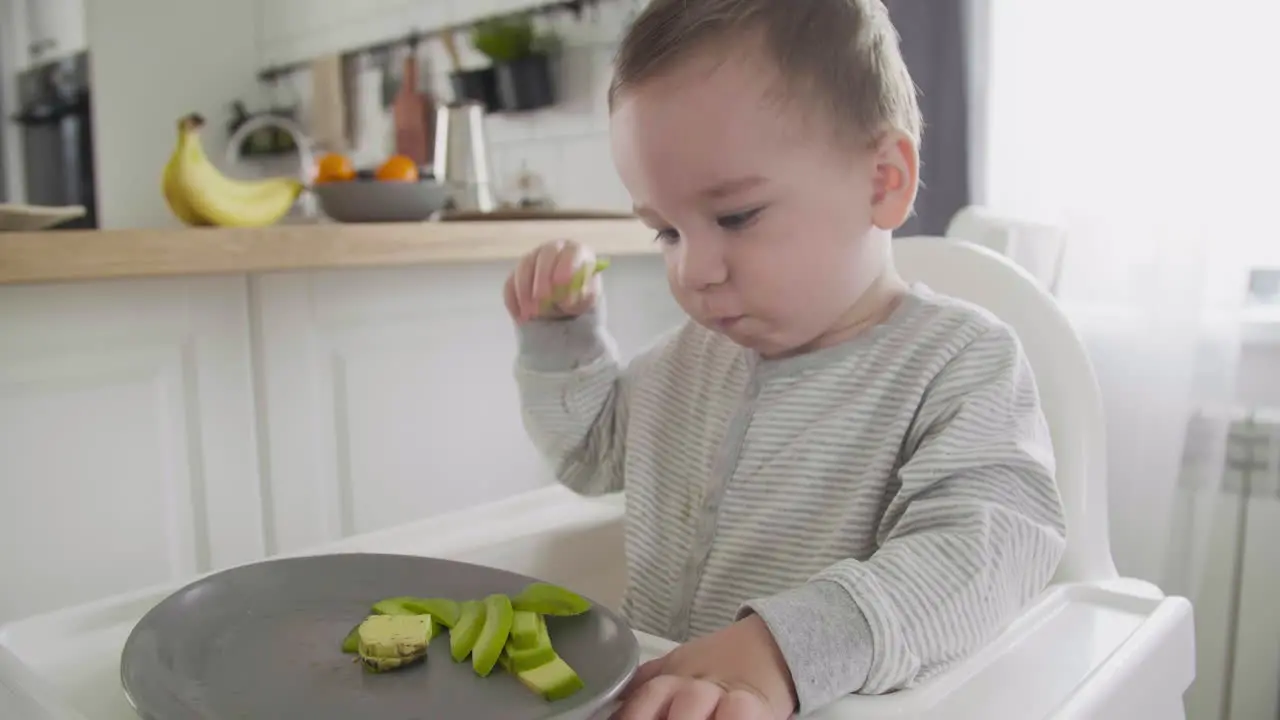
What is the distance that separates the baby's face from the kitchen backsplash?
122cm

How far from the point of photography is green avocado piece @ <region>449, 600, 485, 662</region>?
1.62 ft

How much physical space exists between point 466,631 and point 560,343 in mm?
365

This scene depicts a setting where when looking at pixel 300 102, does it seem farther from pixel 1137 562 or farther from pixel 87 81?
pixel 1137 562

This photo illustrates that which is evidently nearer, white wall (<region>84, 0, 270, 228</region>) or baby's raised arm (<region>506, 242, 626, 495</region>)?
baby's raised arm (<region>506, 242, 626, 495</region>)

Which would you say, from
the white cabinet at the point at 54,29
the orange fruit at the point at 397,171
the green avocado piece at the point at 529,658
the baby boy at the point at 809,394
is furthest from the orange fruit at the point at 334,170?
the white cabinet at the point at 54,29

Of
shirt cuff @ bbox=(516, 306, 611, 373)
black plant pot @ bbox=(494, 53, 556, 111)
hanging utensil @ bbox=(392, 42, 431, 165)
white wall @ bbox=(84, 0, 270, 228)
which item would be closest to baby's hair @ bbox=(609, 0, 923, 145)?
shirt cuff @ bbox=(516, 306, 611, 373)

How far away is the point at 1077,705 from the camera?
0.51 metres

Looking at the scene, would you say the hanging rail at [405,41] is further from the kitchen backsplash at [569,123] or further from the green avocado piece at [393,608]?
the green avocado piece at [393,608]

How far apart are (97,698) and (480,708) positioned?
22cm

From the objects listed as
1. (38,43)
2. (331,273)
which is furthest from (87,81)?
(331,273)

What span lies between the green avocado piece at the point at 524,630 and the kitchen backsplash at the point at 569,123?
1402 millimetres

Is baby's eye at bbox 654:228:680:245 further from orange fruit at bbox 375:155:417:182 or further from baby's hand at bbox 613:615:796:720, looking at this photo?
orange fruit at bbox 375:155:417:182

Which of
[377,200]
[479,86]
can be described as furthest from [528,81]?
[377,200]

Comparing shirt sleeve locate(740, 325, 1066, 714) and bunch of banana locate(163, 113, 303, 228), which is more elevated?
Result: bunch of banana locate(163, 113, 303, 228)
